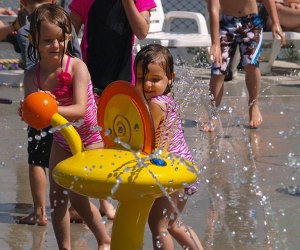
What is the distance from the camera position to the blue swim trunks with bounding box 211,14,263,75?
25.5 ft

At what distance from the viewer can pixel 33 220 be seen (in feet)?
16.0

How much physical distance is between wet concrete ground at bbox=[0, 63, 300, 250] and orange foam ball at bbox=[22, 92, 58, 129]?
1292mm

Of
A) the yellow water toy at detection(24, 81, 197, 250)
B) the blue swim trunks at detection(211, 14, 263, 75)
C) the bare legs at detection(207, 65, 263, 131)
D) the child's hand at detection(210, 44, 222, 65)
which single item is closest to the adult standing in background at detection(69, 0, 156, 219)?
the yellow water toy at detection(24, 81, 197, 250)

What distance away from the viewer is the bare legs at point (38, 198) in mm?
4871

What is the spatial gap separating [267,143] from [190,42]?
3363 millimetres

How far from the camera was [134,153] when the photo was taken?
10.9 ft

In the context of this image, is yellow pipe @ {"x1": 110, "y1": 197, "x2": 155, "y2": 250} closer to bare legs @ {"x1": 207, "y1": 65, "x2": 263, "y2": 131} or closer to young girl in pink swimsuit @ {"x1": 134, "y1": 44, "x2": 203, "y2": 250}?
young girl in pink swimsuit @ {"x1": 134, "y1": 44, "x2": 203, "y2": 250}

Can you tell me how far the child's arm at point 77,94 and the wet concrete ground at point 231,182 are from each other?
83 centimetres

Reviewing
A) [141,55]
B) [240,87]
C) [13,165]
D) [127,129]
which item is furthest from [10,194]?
[240,87]

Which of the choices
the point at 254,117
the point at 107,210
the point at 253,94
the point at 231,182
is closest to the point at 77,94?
the point at 107,210

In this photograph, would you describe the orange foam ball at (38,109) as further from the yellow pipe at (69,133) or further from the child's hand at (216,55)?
the child's hand at (216,55)

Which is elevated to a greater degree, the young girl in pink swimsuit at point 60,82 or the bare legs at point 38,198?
the young girl in pink swimsuit at point 60,82

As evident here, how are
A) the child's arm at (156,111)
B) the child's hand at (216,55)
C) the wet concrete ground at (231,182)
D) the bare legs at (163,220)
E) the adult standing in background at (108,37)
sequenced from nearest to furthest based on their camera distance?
the child's arm at (156,111) < the bare legs at (163,220) < the wet concrete ground at (231,182) < the adult standing in background at (108,37) < the child's hand at (216,55)

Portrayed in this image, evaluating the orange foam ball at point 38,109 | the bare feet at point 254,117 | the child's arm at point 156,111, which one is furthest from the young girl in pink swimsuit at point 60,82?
the bare feet at point 254,117
